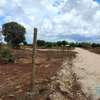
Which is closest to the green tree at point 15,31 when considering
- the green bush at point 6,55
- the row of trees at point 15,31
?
the row of trees at point 15,31

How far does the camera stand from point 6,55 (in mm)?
26656

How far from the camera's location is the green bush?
2628cm

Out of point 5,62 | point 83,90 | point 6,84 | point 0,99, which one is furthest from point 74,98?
point 5,62

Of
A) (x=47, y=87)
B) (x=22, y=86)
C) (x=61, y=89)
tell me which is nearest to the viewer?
(x=61, y=89)

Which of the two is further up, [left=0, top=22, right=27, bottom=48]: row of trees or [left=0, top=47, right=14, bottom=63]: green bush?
[left=0, top=22, right=27, bottom=48]: row of trees

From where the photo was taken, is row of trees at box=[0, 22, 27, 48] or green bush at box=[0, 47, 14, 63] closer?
green bush at box=[0, 47, 14, 63]

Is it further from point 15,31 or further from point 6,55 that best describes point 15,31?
point 6,55

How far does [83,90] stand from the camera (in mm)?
11680

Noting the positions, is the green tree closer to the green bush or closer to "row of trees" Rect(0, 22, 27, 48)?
"row of trees" Rect(0, 22, 27, 48)

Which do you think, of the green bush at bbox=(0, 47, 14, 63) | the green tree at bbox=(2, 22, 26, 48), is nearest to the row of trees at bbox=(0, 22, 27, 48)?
the green tree at bbox=(2, 22, 26, 48)

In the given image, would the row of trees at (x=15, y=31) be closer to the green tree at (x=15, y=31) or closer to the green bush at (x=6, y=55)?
the green tree at (x=15, y=31)

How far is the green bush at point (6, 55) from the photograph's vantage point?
26281mm

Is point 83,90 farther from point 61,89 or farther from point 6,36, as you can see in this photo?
point 6,36

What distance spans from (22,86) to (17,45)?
58.2m
